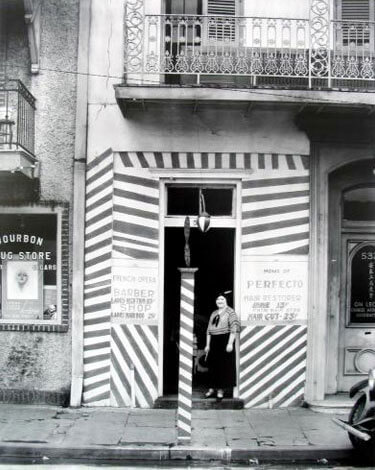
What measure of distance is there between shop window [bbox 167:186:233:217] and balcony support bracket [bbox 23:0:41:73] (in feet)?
9.68

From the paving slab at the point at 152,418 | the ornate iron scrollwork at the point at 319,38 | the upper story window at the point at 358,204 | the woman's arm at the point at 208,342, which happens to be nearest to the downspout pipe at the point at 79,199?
the paving slab at the point at 152,418

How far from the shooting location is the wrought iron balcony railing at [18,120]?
10070 mm

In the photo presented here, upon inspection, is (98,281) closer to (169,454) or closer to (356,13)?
(169,454)

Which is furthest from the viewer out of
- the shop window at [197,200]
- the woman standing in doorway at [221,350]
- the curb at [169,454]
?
the shop window at [197,200]

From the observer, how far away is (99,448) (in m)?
8.41

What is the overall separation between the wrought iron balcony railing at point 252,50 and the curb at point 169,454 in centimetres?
535

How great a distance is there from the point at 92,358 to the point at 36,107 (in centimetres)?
410

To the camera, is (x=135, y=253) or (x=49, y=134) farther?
(x=49, y=134)

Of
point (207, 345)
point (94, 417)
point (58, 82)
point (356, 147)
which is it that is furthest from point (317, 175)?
point (94, 417)

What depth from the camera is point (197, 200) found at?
11008 mm

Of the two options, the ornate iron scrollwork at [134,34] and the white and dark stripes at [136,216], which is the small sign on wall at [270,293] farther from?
the ornate iron scrollwork at [134,34]

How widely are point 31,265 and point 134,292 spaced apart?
1751 mm

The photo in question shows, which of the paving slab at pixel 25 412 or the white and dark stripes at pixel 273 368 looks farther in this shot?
the white and dark stripes at pixel 273 368

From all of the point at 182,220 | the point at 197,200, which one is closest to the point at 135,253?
the point at 182,220
